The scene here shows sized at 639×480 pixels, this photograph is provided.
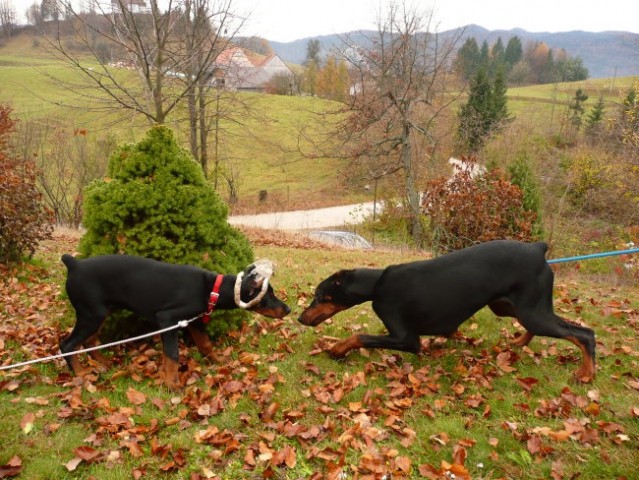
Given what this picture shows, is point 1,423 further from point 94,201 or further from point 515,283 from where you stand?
point 515,283

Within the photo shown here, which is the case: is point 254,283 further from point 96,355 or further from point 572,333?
point 572,333

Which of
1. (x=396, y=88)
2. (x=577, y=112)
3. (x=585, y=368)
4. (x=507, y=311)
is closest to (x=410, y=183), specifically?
(x=396, y=88)

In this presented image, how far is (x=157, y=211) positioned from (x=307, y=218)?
23.9 meters

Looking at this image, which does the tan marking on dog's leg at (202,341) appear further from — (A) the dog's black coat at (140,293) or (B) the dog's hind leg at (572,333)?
(B) the dog's hind leg at (572,333)

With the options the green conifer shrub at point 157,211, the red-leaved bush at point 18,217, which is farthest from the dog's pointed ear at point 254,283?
→ the red-leaved bush at point 18,217

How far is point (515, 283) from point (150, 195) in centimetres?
373

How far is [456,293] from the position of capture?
4.49m

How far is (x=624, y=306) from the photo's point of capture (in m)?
6.77

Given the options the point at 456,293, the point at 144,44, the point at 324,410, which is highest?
the point at 144,44

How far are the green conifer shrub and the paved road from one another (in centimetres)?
1867

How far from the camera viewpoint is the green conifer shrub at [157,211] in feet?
16.5

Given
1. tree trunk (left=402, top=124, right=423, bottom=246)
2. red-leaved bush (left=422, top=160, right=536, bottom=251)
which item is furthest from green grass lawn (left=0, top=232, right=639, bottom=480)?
tree trunk (left=402, top=124, right=423, bottom=246)

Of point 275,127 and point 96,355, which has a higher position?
point 96,355

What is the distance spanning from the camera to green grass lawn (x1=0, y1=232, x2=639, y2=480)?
3365 millimetres
